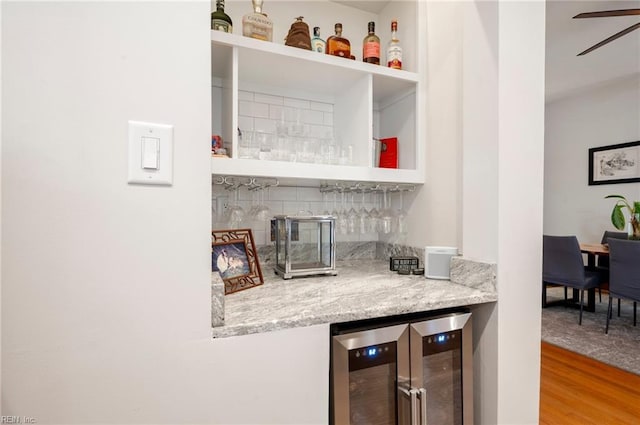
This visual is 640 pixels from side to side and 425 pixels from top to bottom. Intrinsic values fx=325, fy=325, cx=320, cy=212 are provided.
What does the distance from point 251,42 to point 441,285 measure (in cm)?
141

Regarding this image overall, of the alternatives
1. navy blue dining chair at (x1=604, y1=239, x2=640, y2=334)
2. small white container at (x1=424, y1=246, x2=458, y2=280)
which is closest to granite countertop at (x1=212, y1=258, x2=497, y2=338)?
small white container at (x1=424, y1=246, x2=458, y2=280)

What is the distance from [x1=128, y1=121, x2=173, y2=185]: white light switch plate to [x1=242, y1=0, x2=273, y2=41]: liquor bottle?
3.10 feet

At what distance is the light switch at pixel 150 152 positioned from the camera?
32.4 inches

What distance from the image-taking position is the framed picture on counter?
1386 mm

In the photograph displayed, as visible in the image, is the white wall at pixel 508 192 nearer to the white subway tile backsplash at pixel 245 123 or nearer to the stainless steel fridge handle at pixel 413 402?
the stainless steel fridge handle at pixel 413 402

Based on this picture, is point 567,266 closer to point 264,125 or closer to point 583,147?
point 583,147

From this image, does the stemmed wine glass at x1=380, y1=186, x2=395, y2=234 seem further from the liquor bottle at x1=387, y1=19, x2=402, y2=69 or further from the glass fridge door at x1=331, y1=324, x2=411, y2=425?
the glass fridge door at x1=331, y1=324, x2=411, y2=425

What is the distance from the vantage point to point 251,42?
4.89 ft

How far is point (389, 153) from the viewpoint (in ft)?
6.50

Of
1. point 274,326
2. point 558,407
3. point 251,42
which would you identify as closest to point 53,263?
point 274,326

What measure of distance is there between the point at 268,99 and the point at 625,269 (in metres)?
3.49

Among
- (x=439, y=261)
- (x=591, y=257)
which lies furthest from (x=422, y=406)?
(x=591, y=257)

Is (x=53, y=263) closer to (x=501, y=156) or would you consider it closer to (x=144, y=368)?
(x=144, y=368)

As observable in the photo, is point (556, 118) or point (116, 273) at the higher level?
point (556, 118)
